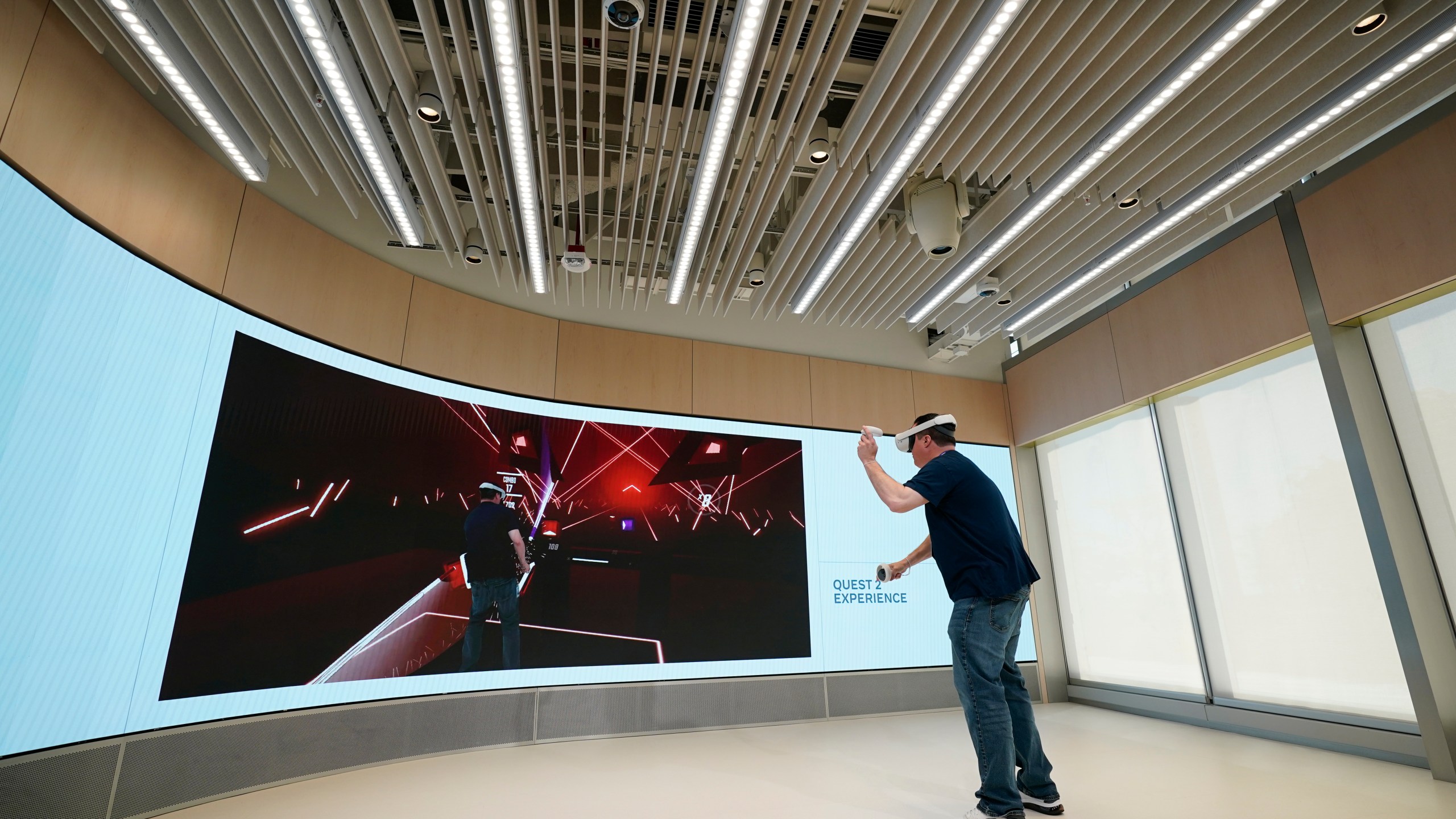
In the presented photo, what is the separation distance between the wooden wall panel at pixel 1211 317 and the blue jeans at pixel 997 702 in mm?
2704

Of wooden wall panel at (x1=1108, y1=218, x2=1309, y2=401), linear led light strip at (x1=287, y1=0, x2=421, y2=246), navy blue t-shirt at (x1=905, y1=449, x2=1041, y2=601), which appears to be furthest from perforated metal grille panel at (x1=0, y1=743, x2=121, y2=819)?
wooden wall panel at (x1=1108, y1=218, x2=1309, y2=401)

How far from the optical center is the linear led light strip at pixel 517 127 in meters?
2.30

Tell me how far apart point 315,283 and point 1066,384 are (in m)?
5.31

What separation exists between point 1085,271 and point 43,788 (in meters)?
5.48

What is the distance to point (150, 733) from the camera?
8.52 ft

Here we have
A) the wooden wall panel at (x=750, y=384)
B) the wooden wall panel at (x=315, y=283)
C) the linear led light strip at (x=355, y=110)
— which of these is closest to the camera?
the linear led light strip at (x=355, y=110)

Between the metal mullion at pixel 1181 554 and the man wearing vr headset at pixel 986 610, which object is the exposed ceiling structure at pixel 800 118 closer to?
the metal mullion at pixel 1181 554

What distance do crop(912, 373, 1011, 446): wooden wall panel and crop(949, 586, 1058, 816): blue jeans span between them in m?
3.36

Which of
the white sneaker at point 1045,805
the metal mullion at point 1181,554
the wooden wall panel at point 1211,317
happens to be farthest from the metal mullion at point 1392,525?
the white sneaker at point 1045,805

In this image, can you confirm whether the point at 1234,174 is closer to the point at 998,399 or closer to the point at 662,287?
the point at 998,399

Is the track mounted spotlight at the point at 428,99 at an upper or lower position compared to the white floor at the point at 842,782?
upper

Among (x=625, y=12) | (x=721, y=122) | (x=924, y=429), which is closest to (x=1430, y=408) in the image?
(x=924, y=429)

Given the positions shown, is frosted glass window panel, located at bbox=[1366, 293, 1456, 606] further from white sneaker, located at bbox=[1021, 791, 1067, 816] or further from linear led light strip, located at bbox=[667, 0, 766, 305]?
linear led light strip, located at bbox=[667, 0, 766, 305]

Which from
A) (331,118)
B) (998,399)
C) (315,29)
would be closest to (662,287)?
(331,118)
